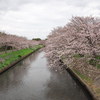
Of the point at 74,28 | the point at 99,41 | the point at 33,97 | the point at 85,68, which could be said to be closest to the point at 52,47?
the point at 74,28

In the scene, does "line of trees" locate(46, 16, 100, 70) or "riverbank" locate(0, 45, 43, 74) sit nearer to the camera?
"line of trees" locate(46, 16, 100, 70)

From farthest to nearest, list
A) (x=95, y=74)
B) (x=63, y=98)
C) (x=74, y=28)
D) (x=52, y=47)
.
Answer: (x=52, y=47)
(x=74, y=28)
(x=95, y=74)
(x=63, y=98)

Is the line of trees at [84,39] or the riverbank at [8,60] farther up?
the line of trees at [84,39]

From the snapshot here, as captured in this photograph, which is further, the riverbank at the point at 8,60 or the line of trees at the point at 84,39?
the riverbank at the point at 8,60

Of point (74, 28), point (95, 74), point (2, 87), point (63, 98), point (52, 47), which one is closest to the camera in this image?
point (63, 98)

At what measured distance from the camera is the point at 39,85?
48.3 ft

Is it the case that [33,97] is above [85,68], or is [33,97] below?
below

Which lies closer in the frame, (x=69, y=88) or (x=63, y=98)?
(x=63, y=98)

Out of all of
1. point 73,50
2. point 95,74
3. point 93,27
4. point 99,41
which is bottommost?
point 95,74

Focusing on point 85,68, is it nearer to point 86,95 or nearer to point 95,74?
point 95,74

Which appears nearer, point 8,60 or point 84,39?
point 84,39

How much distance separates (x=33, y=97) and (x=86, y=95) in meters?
5.61

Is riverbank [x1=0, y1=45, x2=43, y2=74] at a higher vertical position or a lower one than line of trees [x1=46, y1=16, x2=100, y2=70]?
lower

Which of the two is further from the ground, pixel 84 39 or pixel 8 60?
pixel 84 39
